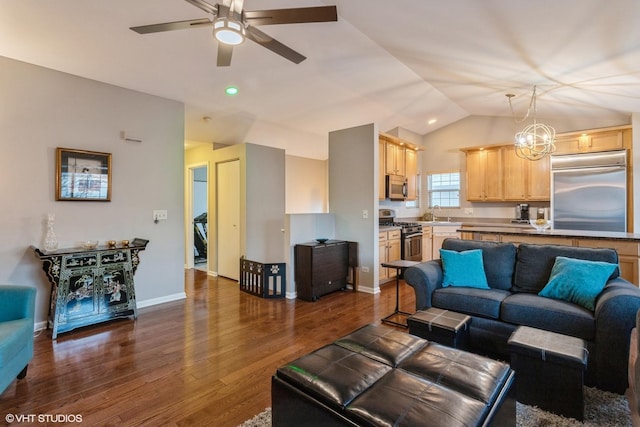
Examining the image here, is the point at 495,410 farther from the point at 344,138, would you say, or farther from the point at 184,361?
the point at 344,138

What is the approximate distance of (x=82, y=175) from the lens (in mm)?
3412

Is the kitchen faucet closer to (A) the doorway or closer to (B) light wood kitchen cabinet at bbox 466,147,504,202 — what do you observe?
(B) light wood kitchen cabinet at bbox 466,147,504,202

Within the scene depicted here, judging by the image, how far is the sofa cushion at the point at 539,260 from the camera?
273 centimetres

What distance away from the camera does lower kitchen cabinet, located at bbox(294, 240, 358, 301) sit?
4176 mm

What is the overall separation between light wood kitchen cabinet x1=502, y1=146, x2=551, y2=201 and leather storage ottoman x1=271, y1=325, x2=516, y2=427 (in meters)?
5.45

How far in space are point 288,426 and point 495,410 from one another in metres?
0.93

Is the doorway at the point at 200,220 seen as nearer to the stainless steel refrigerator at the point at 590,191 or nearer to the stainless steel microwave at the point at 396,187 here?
the stainless steel microwave at the point at 396,187

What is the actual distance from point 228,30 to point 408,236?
4.54m

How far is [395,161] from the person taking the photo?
6.08 metres

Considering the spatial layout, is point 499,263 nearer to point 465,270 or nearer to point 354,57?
point 465,270

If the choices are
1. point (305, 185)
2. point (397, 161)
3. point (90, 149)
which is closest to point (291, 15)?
point (90, 149)

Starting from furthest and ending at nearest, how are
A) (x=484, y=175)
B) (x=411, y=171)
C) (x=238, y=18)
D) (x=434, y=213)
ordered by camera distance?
(x=434, y=213)
(x=411, y=171)
(x=484, y=175)
(x=238, y=18)

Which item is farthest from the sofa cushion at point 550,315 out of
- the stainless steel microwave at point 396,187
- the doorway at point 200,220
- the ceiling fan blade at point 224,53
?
the doorway at point 200,220

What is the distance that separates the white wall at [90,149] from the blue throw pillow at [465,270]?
3411 mm
